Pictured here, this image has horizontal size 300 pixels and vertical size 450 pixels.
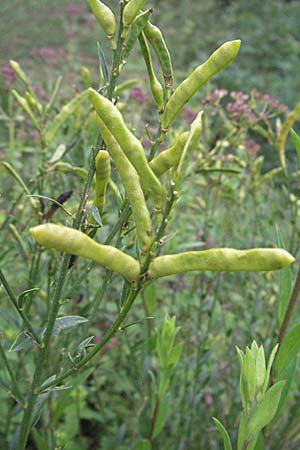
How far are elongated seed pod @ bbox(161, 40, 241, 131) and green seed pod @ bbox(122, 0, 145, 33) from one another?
137 mm

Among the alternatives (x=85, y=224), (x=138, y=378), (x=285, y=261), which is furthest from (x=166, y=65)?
(x=138, y=378)

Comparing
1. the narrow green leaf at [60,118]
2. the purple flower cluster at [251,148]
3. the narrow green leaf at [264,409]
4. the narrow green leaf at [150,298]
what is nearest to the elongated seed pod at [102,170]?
the narrow green leaf at [264,409]

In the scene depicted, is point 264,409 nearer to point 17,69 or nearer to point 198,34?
point 17,69

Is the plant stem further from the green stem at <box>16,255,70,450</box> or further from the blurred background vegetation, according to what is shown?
the blurred background vegetation

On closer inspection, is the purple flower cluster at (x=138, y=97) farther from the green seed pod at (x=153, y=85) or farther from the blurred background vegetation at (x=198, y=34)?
the blurred background vegetation at (x=198, y=34)

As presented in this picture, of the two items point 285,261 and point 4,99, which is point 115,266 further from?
point 4,99

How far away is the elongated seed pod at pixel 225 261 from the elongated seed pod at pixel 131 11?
0.35 m

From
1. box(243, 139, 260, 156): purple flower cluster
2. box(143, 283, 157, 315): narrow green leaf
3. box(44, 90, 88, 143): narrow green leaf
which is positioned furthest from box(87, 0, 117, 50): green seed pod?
box(243, 139, 260, 156): purple flower cluster

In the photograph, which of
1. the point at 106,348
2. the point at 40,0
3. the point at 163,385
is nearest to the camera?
the point at 163,385

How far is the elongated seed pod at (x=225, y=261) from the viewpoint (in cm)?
62

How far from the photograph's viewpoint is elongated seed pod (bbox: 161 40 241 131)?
0.72 meters

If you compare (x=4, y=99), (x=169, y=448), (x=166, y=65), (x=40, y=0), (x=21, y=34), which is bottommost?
(x=169, y=448)

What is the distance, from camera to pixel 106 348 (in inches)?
73.8

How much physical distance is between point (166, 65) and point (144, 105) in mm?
1361
